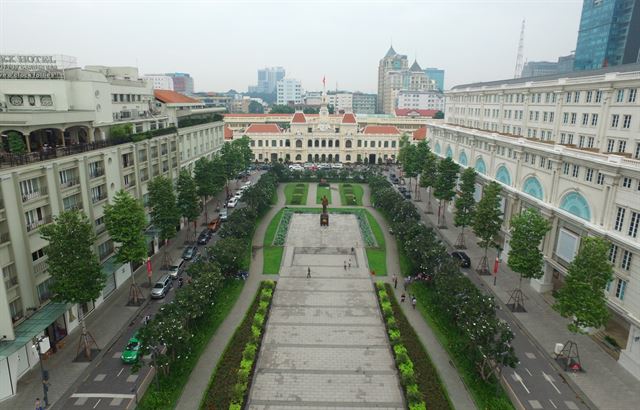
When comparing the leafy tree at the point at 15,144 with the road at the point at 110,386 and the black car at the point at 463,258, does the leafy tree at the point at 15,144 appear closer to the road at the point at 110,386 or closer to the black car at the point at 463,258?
the road at the point at 110,386

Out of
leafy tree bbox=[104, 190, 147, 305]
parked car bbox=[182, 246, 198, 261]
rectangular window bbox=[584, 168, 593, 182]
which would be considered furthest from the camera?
parked car bbox=[182, 246, 198, 261]

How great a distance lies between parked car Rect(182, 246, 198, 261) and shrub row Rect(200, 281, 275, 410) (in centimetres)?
1679

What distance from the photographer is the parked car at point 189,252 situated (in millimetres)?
57381

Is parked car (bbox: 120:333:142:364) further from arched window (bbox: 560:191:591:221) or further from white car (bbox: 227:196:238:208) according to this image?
white car (bbox: 227:196:238:208)

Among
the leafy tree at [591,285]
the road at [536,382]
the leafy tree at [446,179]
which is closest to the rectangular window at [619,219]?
the leafy tree at [591,285]

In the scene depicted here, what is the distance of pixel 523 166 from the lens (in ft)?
183

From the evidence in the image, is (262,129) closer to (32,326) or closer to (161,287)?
(161,287)

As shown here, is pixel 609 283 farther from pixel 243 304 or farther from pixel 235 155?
pixel 235 155

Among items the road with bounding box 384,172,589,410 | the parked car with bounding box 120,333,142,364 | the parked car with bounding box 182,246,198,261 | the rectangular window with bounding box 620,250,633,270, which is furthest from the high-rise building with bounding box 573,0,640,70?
the parked car with bounding box 120,333,142,364

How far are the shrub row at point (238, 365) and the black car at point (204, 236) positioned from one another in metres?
22.4

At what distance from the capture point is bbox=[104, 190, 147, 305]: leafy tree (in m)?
42.3

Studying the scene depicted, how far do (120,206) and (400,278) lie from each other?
3330 cm

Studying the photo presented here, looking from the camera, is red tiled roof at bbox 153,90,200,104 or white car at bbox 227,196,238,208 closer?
red tiled roof at bbox 153,90,200,104

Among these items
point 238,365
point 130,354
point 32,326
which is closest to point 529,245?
point 238,365
